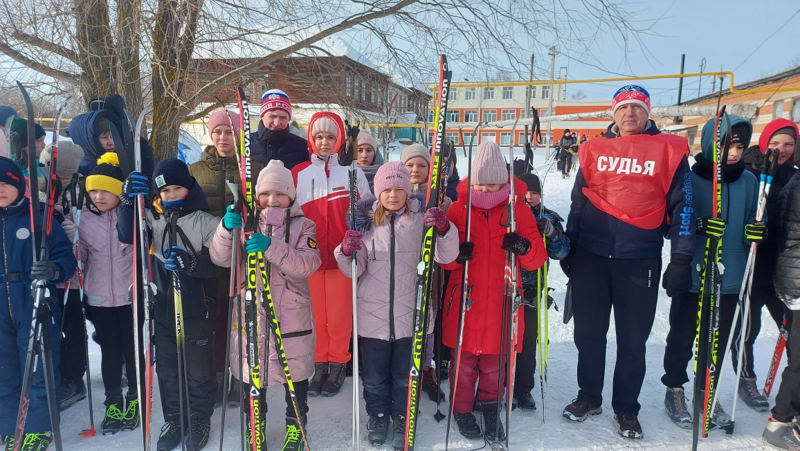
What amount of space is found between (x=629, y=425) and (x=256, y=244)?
248cm

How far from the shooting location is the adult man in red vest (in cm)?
258

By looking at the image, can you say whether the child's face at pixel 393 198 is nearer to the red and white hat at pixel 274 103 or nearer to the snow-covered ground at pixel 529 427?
the red and white hat at pixel 274 103

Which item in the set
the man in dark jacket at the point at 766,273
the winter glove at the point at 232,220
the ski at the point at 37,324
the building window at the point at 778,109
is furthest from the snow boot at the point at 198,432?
the building window at the point at 778,109

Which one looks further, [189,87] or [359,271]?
[189,87]

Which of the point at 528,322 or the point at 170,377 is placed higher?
the point at 528,322

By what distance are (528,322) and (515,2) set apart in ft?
13.0

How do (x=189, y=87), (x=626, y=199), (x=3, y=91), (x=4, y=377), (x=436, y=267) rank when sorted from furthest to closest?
1. (x=189, y=87)
2. (x=3, y=91)
3. (x=436, y=267)
4. (x=626, y=199)
5. (x=4, y=377)

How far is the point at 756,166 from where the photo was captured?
3234mm

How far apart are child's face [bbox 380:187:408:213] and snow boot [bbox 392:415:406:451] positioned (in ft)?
4.15

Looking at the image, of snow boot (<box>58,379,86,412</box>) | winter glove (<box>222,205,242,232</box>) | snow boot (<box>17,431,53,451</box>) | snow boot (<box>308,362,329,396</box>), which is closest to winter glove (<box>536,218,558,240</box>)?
winter glove (<box>222,205,242,232</box>)

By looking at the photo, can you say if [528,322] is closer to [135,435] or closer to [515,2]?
[135,435]

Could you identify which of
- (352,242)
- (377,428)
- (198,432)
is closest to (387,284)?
(352,242)

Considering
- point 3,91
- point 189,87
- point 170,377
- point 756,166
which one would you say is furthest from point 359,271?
point 3,91

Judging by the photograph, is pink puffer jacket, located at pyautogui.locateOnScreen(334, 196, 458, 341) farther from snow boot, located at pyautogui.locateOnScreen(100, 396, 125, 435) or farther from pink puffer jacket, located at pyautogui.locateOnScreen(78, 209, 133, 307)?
snow boot, located at pyautogui.locateOnScreen(100, 396, 125, 435)
